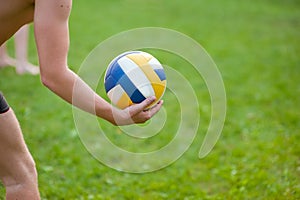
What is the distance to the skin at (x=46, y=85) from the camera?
179 centimetres

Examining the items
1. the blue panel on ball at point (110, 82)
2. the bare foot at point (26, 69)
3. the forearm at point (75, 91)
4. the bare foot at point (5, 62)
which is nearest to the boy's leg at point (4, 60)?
the bare foot at point (5, 62)

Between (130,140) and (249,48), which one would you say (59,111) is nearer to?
(130,140)

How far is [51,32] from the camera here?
1782 millimetres

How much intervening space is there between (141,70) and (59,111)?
3.12 metres

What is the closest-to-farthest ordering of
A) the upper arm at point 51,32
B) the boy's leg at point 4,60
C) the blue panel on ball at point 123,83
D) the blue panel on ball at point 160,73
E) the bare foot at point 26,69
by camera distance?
the upper arm at point 51,32 < the blue panel on ball at point 123,83 < the blue panel on ball at point 160,73 < the bare foot at point 26,69 < the boy's leg at point 4,60

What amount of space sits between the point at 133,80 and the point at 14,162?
746 millimetres

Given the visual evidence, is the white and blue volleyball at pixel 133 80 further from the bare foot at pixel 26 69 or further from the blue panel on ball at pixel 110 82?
the bare foot at pixel 26 69

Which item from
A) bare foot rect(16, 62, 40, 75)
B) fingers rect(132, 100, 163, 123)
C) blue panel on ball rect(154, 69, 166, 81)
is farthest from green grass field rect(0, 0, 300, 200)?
fingers rect(132, 100, 163, 123)

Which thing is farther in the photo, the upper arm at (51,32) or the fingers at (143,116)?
the fingers at (143,116)

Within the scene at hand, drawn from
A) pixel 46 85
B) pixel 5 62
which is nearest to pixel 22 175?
pixel 46 85

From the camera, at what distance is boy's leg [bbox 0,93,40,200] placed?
7.10 ft

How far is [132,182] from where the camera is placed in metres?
3.77

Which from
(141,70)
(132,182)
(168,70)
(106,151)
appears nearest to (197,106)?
(168,70)

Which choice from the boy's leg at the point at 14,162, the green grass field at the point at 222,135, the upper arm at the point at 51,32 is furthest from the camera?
the green grass field at the point at 222,135
